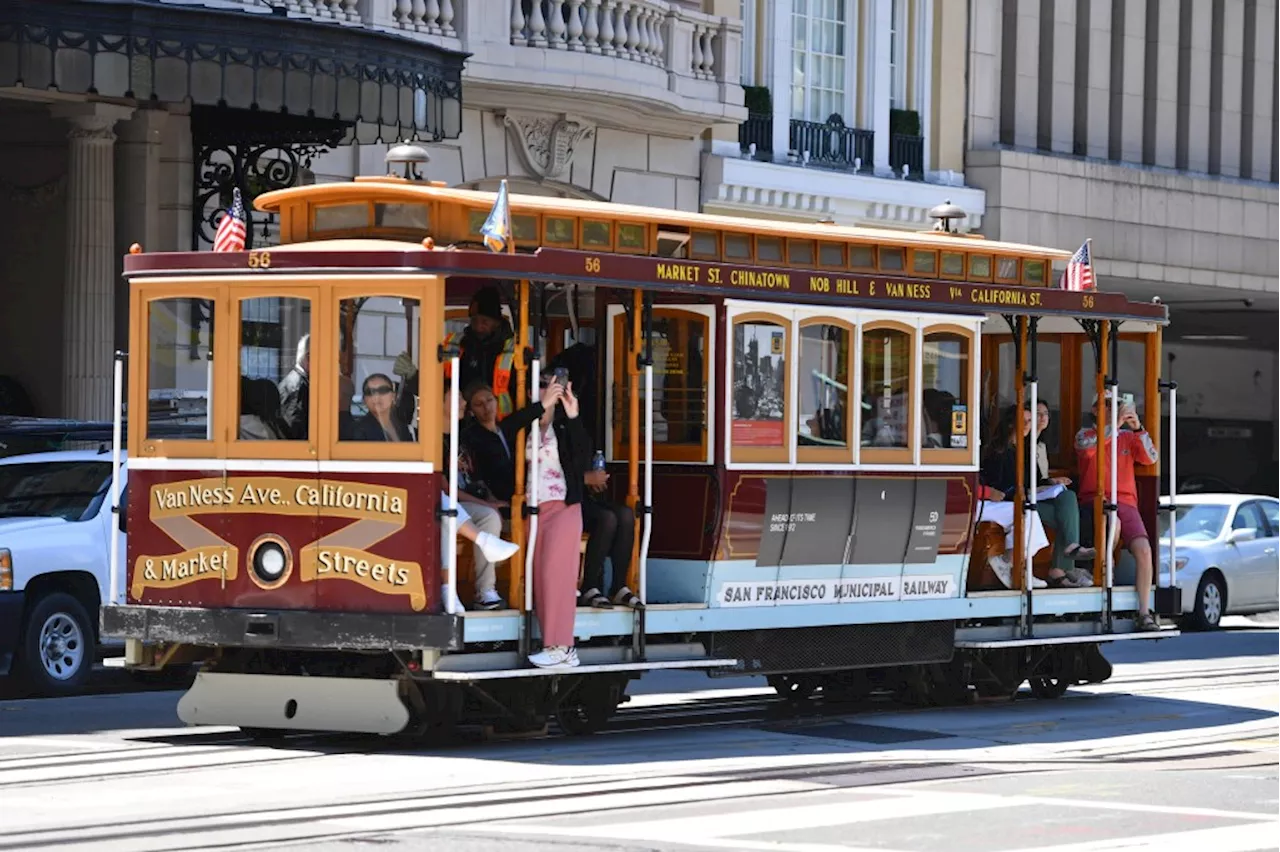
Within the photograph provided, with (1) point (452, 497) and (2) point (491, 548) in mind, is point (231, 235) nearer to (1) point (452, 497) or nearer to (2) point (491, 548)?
(1) point (452, 497)

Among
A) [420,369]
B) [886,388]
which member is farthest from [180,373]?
[886,388]

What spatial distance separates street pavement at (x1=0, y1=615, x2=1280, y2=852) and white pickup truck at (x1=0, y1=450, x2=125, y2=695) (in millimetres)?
378

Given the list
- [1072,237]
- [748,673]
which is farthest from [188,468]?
[1072,237]

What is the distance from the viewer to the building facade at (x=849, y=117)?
102ft

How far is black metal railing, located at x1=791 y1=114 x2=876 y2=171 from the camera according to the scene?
32.1 m

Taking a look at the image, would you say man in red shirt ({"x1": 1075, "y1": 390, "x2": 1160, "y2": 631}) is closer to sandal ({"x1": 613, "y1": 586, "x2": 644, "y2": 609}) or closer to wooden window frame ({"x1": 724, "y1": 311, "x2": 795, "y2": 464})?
wooden window frame ({"x1": 724, "y1": 311, "x2": 795, "y2": 464})

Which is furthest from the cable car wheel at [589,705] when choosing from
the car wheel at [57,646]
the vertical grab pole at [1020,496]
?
the car wheel at [57,646]

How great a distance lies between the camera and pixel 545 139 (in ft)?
90.5

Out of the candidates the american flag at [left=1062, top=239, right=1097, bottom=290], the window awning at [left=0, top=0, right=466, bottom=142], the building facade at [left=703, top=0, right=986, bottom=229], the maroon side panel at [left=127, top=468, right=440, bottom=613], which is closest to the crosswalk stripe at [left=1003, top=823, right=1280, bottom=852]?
the maroon side panel at [left=127, top=468, right=440, bottom=613]

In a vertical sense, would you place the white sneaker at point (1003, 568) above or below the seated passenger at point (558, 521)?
below

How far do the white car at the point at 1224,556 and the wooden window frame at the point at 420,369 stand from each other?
14609mm

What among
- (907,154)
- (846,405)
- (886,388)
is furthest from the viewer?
(907,154)

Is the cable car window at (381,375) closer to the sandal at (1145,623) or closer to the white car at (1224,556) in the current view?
the sandal at (1145,623)

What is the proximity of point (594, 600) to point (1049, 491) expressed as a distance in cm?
448
